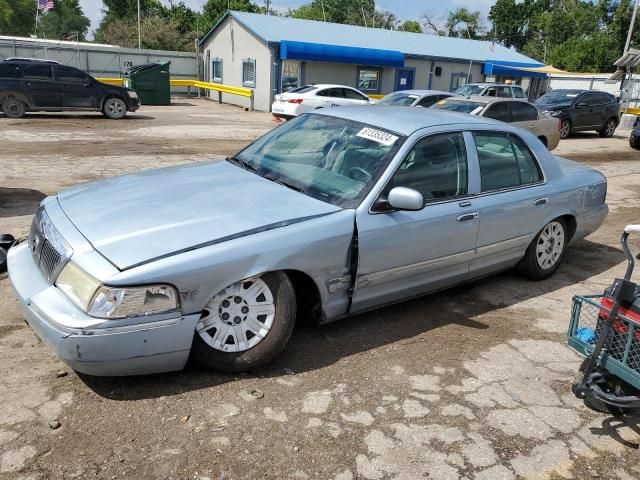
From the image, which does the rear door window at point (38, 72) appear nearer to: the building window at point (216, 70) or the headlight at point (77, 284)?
the building window at point (216, 70)

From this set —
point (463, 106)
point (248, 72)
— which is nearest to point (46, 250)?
point (463, 106)

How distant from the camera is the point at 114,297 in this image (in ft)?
9.28

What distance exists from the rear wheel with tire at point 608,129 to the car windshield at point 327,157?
18108mm

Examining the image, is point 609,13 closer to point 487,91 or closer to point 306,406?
point 487,91

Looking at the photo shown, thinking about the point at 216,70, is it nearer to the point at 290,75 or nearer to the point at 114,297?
the point at 290,75

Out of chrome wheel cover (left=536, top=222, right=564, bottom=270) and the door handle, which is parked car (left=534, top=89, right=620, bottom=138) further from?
the door handle

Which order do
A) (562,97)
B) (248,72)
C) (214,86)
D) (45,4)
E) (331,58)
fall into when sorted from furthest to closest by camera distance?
(45,4), (248,72), (214,86), (331,58), (562,97)

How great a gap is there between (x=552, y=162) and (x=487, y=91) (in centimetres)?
1359

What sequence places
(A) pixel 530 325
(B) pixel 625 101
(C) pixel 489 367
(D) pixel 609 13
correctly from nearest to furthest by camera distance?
(C) pixel 489 367 < (A) pixel 530 325 < (B) pixel 625 101 < (D) pixel 609 13

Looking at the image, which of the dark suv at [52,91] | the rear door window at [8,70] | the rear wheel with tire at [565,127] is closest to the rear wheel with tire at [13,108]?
the dark suv at [52,91]

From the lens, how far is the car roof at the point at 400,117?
4.16m

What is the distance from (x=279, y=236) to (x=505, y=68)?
32.0m

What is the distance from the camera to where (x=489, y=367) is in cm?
373

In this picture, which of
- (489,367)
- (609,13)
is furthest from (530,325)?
(609,13)
